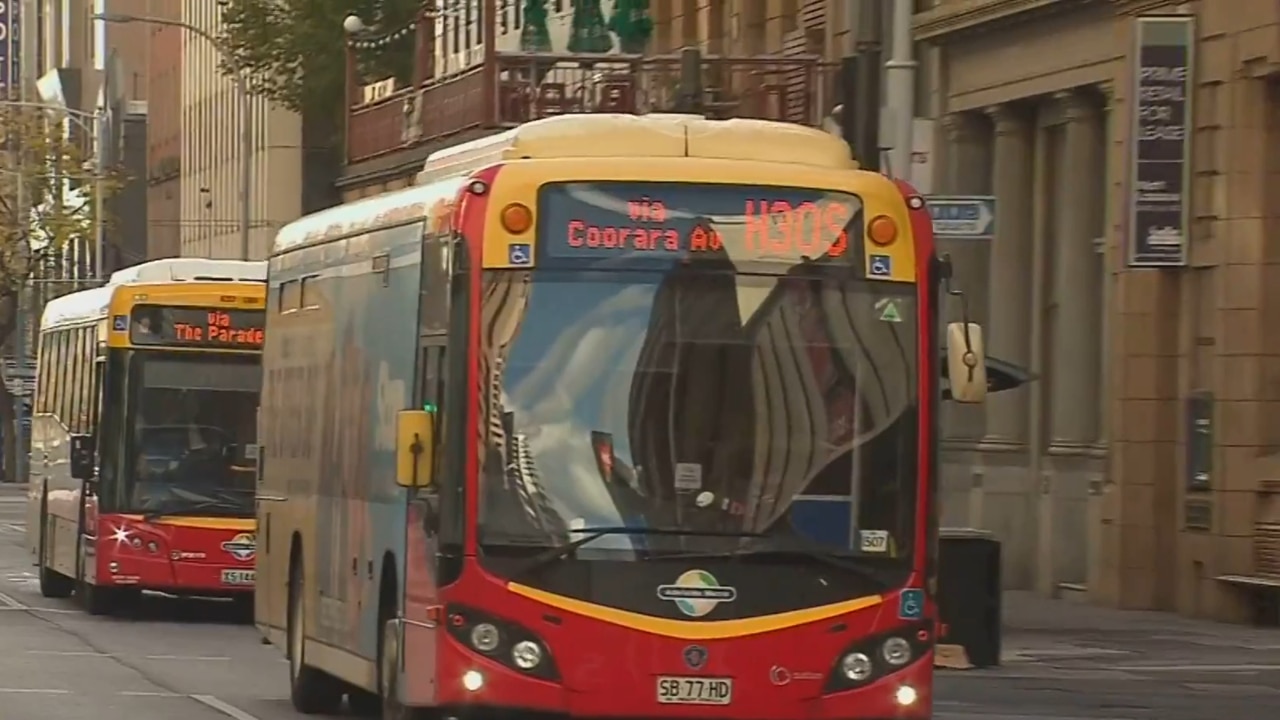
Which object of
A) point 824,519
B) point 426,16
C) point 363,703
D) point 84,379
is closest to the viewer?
point 824,519

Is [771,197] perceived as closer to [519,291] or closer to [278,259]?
[519,291]

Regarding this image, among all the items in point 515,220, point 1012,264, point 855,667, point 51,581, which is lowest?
point 51,581

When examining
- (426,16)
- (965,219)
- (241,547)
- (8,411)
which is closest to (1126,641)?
(965,219)

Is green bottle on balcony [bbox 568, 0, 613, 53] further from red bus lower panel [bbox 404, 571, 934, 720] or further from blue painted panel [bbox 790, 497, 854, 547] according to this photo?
red bus lower panel [bbox 404, 571, 934, 720]

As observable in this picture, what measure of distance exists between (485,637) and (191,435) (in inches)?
573

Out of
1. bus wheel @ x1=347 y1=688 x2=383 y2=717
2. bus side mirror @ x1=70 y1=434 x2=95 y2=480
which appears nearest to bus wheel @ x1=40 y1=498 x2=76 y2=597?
bus side mirror @ x1=70 y1=434 x2=95 y2=480

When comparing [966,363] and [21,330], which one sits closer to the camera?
[966,363]

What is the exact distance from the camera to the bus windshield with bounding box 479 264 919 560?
45.7 ft

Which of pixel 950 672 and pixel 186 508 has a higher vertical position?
pixel 186 508

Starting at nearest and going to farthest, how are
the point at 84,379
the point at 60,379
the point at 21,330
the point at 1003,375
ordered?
the point at 1003,375, the point at 84,379, the point at 60,379, the point at 21,330

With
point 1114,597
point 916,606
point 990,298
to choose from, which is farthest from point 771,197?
point 990,298

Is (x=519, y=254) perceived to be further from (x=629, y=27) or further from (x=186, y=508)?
(x=629, y=27)

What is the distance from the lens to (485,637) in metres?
13.9

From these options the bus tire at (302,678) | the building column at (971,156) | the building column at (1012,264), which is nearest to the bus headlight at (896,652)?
the bus tire at (302,678)
